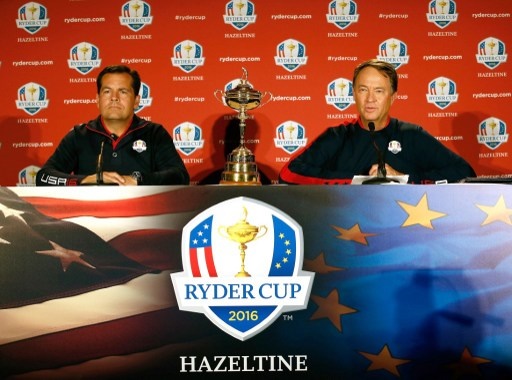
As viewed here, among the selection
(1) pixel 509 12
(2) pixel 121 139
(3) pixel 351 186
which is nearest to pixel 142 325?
(3) pixel 351 186

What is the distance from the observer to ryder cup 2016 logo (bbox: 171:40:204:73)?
173 inches

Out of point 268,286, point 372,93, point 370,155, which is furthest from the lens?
point 370,155

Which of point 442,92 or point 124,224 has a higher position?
point 442,92

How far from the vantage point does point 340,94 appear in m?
4.41

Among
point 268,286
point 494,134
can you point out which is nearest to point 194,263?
point 268,286

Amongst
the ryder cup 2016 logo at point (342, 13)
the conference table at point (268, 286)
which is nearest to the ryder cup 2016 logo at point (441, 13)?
the ryder cup 2016 logo at point (342, 13)

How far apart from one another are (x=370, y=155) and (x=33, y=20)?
9.06 feet

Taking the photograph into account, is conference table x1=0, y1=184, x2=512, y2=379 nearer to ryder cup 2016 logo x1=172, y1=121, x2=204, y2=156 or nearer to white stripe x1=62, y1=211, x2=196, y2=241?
white stripe x1=62, y1=211, x2=196, y2=241

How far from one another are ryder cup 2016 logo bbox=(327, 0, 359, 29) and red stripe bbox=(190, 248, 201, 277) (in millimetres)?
2873

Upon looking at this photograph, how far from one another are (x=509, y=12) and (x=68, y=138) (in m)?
3.25

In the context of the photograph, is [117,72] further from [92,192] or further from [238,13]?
[238,13]

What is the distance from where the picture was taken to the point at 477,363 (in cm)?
203

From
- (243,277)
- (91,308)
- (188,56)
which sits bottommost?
(91,308)

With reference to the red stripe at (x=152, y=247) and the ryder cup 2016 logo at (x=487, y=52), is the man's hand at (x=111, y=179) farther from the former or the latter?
the ryder cup 2016 logo at (x=487, y=52)
